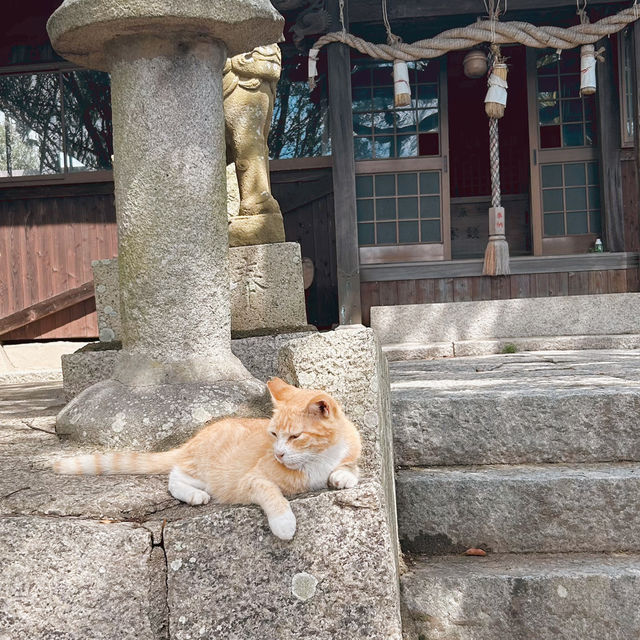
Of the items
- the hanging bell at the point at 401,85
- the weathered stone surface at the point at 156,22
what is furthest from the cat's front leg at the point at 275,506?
the hanging bell at the point at 401,85

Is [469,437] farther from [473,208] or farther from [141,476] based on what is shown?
[473,208]

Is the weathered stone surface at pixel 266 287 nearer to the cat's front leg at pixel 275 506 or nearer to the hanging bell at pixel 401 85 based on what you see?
the cat's front leg at pixel 275 506

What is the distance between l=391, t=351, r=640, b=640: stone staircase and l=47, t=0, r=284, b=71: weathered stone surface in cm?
168

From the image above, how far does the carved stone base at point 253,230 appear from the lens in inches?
174

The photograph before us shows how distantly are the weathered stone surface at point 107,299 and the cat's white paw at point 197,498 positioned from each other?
8.05 feet

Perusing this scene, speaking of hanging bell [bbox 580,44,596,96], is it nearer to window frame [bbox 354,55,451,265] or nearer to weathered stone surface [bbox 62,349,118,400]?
→ window frame [bbox 354,55,451,265]

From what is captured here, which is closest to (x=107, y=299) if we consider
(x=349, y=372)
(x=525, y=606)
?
(x=349, y=372)

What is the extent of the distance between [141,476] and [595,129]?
317 inches

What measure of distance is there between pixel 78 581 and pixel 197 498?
1.28ft

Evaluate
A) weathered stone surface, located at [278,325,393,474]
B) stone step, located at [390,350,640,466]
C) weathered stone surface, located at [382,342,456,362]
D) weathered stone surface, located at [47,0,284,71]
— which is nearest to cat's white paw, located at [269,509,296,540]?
weathered stone surface, located at [278,325,393,474]

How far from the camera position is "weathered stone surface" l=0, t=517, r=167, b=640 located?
1.97 meters

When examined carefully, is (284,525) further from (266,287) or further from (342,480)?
(266,287)

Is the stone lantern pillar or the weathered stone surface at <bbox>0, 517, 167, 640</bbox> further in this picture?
the stone lantern pillar

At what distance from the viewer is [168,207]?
2.89 m
